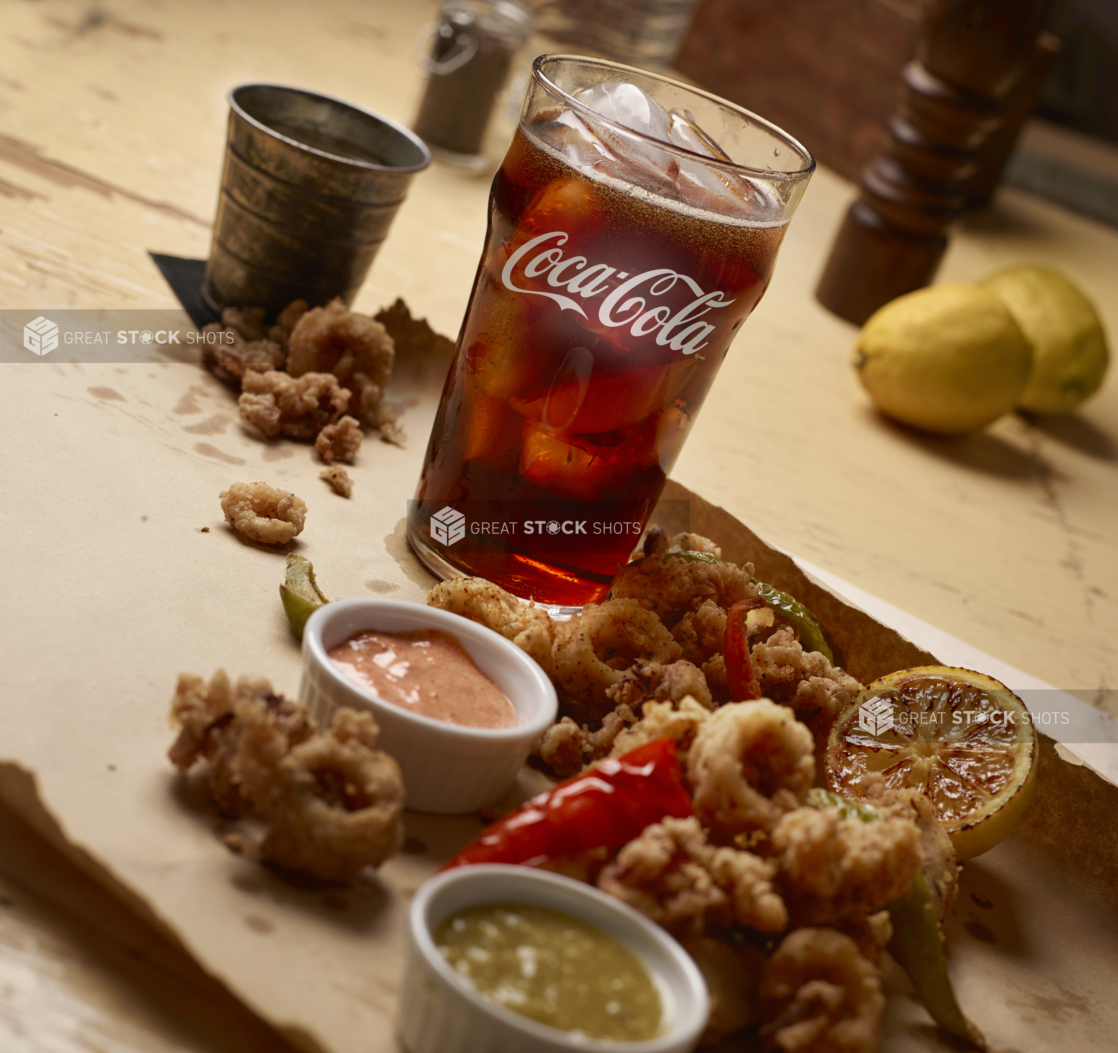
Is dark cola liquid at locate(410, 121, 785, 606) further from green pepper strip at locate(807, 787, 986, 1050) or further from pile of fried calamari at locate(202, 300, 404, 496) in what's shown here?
green pepper strip at locate(807, 787, 986, 1050)

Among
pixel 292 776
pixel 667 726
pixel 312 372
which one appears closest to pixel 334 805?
pixel 292 776

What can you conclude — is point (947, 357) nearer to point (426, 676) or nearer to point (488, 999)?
point (426, 676)

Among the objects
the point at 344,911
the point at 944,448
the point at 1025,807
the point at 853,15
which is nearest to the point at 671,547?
the point at 1025,807

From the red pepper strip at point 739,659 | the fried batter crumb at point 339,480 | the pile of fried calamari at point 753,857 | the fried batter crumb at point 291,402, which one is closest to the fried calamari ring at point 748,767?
the pile of fried calamari at point 753,857

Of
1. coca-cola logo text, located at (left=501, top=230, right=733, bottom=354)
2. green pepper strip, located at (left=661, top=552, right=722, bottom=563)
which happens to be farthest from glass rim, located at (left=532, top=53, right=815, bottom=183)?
green pepper strip, located at (left=661, top=552, right=722, bottom=563)

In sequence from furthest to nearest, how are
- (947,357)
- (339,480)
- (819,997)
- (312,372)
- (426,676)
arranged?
(947,357), (312,372), (339,480), (426,676), (819,997)
